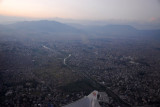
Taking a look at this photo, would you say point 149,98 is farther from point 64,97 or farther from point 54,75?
point 54,75

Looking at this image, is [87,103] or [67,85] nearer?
[87,103]

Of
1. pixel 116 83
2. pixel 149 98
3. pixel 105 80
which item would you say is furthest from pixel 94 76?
pixel 149 98

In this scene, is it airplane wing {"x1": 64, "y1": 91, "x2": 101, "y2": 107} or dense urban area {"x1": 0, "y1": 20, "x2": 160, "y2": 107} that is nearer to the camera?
airplane wing {"x1": 64, "y1": 91, "x2": 101, "y2": 107}

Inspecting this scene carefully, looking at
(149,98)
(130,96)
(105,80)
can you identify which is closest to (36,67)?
(105,80)

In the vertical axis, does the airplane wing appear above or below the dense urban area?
above

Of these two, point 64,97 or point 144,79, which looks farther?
point 144,79

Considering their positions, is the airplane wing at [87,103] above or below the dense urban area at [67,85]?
above

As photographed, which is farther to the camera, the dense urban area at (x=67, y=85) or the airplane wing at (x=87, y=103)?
the dense urban area at (x=67, y=85)

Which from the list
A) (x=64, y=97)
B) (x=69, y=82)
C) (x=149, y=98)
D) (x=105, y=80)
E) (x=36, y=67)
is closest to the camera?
(x=64, y=97)

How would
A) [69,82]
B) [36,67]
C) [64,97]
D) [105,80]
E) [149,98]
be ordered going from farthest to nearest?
[36,67]
[105,80]
[69,82]
[149,98]
[64,97]

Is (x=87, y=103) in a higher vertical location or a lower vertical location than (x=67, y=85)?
higher
